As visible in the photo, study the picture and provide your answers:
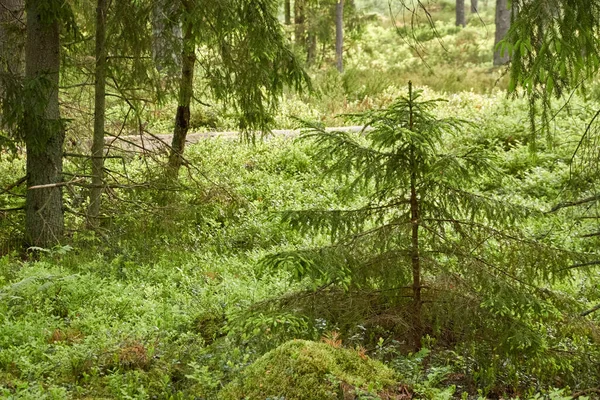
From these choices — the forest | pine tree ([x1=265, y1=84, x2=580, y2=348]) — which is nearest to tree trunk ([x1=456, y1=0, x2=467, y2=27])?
the forest

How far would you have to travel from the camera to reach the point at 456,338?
17.9 ft

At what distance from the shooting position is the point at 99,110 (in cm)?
866

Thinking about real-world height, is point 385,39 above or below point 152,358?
above

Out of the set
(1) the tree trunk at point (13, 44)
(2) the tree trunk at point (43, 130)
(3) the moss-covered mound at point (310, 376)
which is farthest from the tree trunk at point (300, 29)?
(3) the moss-covered mound at point (310, 376)

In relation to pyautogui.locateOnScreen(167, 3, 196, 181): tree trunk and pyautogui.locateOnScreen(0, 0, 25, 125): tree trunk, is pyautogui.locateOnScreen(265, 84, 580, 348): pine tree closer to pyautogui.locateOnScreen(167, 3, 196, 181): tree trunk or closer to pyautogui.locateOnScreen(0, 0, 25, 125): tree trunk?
pyautogui.locateOnScreen(167, 3, 196, 181): tree trunk

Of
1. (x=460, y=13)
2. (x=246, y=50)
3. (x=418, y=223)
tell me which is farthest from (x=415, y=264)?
(x=460, y=13)

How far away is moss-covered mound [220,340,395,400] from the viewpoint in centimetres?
371

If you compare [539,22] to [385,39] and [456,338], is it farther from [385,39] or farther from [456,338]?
[385,39]

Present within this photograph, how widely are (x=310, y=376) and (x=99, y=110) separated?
240 inches

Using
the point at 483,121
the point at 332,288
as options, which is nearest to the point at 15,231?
the point at 332,288

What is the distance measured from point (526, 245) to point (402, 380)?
5.65 ft

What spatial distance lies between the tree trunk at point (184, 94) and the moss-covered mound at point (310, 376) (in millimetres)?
5161

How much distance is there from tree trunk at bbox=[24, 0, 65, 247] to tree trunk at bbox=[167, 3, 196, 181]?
63.3 inches

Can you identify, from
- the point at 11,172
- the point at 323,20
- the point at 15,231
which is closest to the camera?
the point at 15,231
